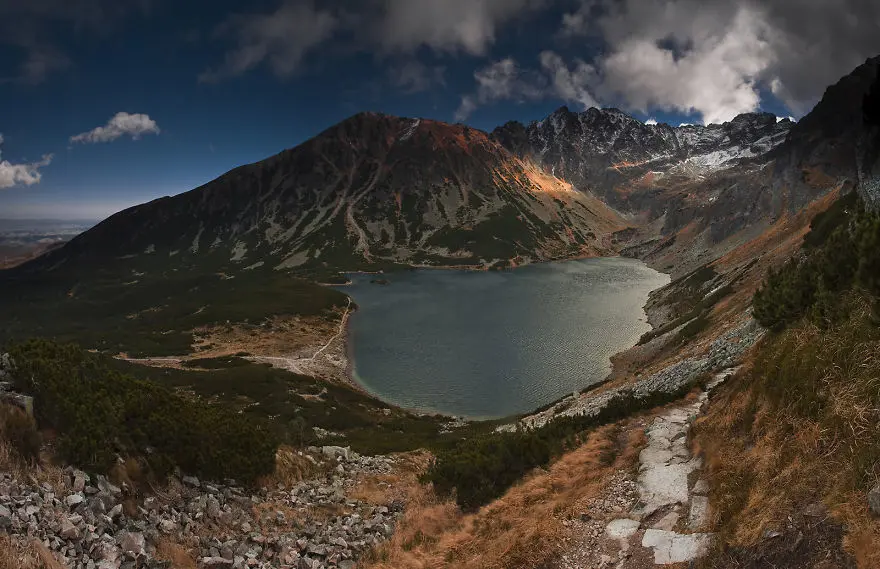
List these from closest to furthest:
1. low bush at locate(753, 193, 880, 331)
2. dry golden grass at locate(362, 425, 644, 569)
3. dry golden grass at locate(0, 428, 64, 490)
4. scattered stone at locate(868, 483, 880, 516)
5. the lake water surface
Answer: scattered stone at locate(868, 483, 880, 516) → dry golden grass at locate(0, 428, 64, 490) → dry golden grass at locate(362, 425, 644, 569) → low bush at locate(753, 193, 880, 331) → the lake water surface

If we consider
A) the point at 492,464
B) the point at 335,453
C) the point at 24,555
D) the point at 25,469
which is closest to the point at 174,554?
the point at 24,555

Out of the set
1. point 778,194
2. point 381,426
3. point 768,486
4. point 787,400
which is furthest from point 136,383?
point 778,194

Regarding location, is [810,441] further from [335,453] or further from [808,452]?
[335,453]

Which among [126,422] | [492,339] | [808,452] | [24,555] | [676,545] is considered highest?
[126,422]

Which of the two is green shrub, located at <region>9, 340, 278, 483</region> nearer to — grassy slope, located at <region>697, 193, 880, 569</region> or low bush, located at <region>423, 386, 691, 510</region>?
low bush, located at <region>423, 386, 691, 510</region>

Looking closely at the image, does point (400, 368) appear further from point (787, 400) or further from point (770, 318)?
point (787, 400)

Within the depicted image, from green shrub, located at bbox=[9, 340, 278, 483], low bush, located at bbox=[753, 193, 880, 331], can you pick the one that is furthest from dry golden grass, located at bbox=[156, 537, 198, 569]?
low bush, located at bbox=[753, 193, 880, 331]
